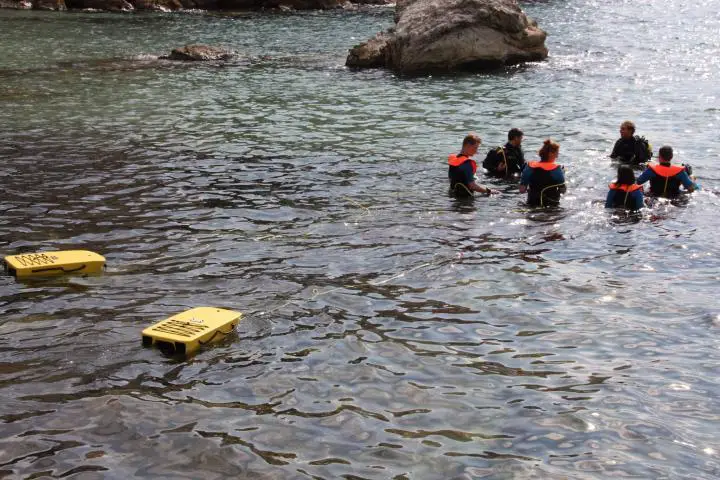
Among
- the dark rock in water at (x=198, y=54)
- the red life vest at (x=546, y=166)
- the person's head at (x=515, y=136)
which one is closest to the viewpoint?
the red life vest at (x=546, y=166)

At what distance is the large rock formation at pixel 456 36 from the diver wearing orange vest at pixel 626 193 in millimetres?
15679

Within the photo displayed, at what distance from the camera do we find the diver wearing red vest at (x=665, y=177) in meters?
15.3

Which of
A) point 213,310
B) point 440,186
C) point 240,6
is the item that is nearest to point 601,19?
point 240,6

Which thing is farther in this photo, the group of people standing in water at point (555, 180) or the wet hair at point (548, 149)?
the wet hair at point (548, 149)

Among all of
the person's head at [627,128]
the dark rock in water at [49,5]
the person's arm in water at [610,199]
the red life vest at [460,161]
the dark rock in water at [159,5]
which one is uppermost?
the dark rock in water at [159,5]

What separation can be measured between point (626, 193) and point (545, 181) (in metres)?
1.39

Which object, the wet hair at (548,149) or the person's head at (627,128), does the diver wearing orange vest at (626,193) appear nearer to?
the wet hair at (548,149)

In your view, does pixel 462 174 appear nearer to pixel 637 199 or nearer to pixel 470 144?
pixel 470 144

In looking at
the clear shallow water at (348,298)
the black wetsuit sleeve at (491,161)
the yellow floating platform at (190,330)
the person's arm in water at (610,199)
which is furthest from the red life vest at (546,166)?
the yellow floating platform at (190,330)

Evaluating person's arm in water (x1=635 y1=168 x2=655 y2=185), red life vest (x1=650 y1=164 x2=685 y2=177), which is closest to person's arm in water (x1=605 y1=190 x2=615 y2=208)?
person's arm in water (x1=635 y1=168 x2=655 y2=185)

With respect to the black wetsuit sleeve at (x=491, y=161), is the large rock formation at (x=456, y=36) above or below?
above

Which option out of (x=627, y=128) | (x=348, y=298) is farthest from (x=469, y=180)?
(x=348, y=298)

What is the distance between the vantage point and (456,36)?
96.7 feet

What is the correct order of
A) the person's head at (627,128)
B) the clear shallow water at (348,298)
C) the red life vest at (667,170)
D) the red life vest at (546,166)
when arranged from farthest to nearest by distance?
the person's head at (627,128)
the red life vest at (667,170)
the red life vest at (546,166)
the clear shallow water at (348,298)
